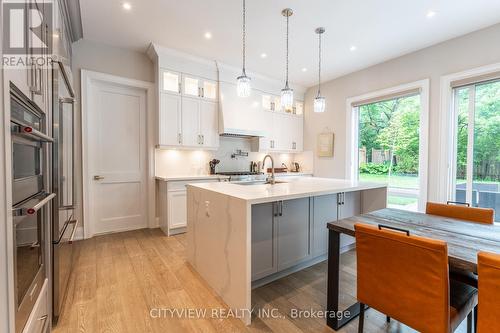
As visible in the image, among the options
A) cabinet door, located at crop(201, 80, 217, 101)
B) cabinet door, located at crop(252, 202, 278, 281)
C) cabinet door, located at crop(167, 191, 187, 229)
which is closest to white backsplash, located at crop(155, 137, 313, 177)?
cabinet door, located at crop(167, 191, 187, 229)

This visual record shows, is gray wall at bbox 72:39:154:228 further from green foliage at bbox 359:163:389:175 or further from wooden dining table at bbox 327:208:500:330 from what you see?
green foliage at bbox 359:163:389:175

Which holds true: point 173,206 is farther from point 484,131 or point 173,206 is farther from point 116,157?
point 484,131

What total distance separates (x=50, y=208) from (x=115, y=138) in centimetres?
244

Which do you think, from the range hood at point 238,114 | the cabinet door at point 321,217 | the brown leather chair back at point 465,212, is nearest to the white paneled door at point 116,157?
the range hood at point 238,114

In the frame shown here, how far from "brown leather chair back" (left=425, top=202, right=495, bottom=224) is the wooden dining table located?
0.37 feet

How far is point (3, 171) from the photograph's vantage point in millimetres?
851

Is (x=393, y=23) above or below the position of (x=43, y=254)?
above

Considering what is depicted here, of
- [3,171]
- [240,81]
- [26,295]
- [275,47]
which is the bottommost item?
[26,295]

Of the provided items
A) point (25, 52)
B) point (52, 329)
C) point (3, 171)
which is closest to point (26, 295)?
point (3, 171)

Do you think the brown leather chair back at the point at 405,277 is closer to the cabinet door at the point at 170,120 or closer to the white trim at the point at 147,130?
the cabinet door at the point at 170,120

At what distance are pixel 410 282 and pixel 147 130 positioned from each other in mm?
3924

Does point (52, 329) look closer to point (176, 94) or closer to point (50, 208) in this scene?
point (50, 208)

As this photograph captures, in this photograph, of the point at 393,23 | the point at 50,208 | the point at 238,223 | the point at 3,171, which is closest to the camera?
the point at 3,171

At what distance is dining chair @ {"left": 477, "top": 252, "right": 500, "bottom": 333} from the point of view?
0.87 metres
